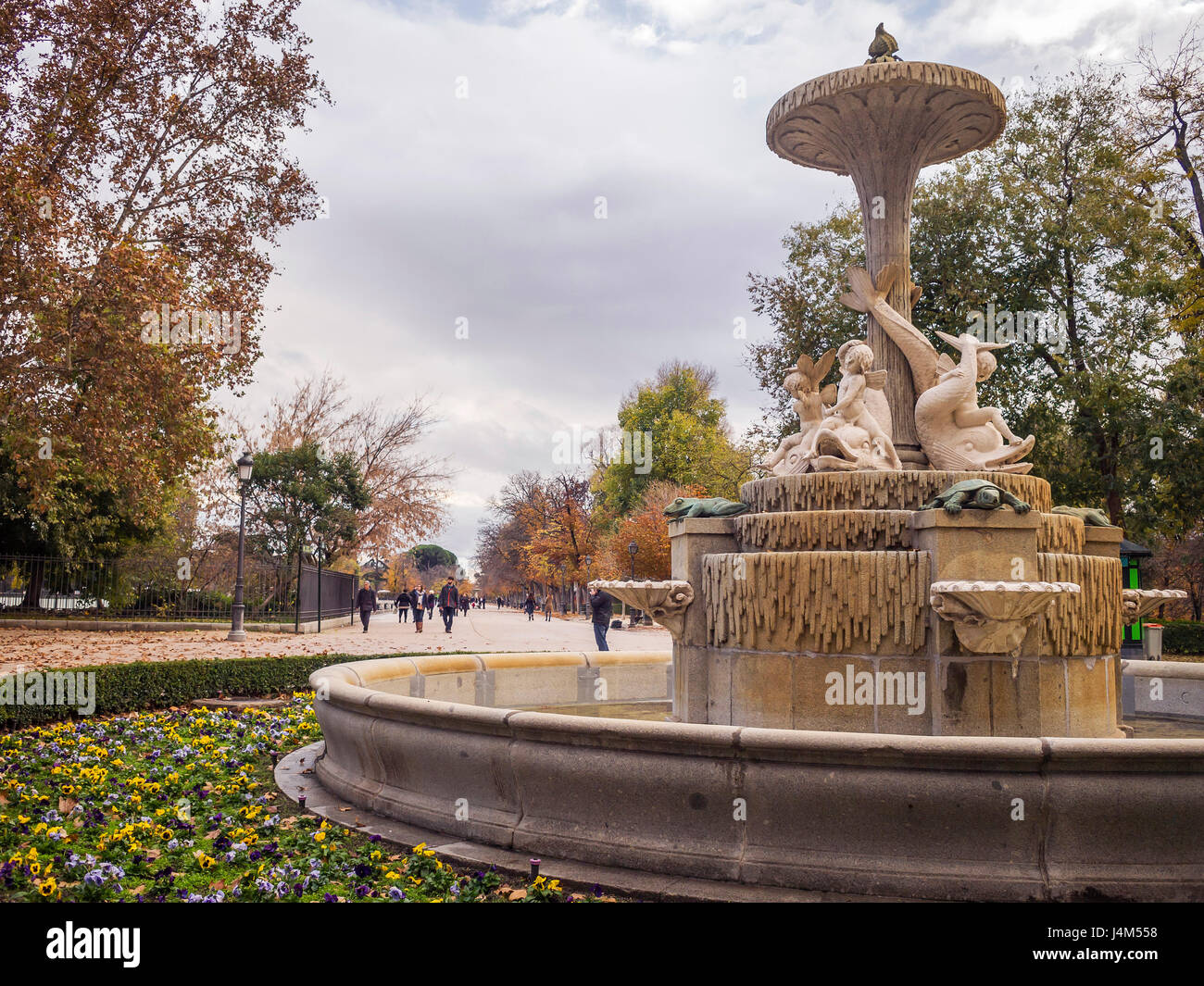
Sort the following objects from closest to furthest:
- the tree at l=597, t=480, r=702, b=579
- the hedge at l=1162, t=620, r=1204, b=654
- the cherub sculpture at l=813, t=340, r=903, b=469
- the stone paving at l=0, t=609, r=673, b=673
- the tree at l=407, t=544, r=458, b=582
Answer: the cherub sculpture at l=813, t=340, r=903, b=469
the stone paving at l=0, t=609, r=673, b=673
the hedge at l=1162, t=620, r=1204, b=654
the tree at l=597, t=480, r=702, b=579
the tree at l=407, t=544, r=458, b=582

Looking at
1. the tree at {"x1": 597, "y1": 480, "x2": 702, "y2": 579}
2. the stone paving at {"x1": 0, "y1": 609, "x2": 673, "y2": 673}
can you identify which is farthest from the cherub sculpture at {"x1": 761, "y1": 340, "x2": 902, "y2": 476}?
the tree at {"x1": 597, "y1": 480, "x2": 702, "y2": 579}

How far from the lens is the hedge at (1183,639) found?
2389 centimetres

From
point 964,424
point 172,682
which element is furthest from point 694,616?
point 172,682

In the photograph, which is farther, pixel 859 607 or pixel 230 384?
pixel 230 384

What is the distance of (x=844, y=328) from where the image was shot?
26688mm

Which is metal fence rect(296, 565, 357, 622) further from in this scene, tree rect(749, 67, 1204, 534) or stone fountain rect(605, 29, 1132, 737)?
stone fountain rect(605, 29, 1132, 737)

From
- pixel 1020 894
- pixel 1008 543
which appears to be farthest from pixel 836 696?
pixel 1020 894

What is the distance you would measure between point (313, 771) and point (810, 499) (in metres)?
4.42

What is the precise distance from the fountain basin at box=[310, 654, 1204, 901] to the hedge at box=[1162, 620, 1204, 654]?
2320 cm

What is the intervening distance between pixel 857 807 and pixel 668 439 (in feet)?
164

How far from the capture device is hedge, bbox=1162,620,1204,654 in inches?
941

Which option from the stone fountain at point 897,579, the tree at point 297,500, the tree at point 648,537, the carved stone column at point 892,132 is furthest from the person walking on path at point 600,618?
the tree at point 648,537

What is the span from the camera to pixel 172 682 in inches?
450
